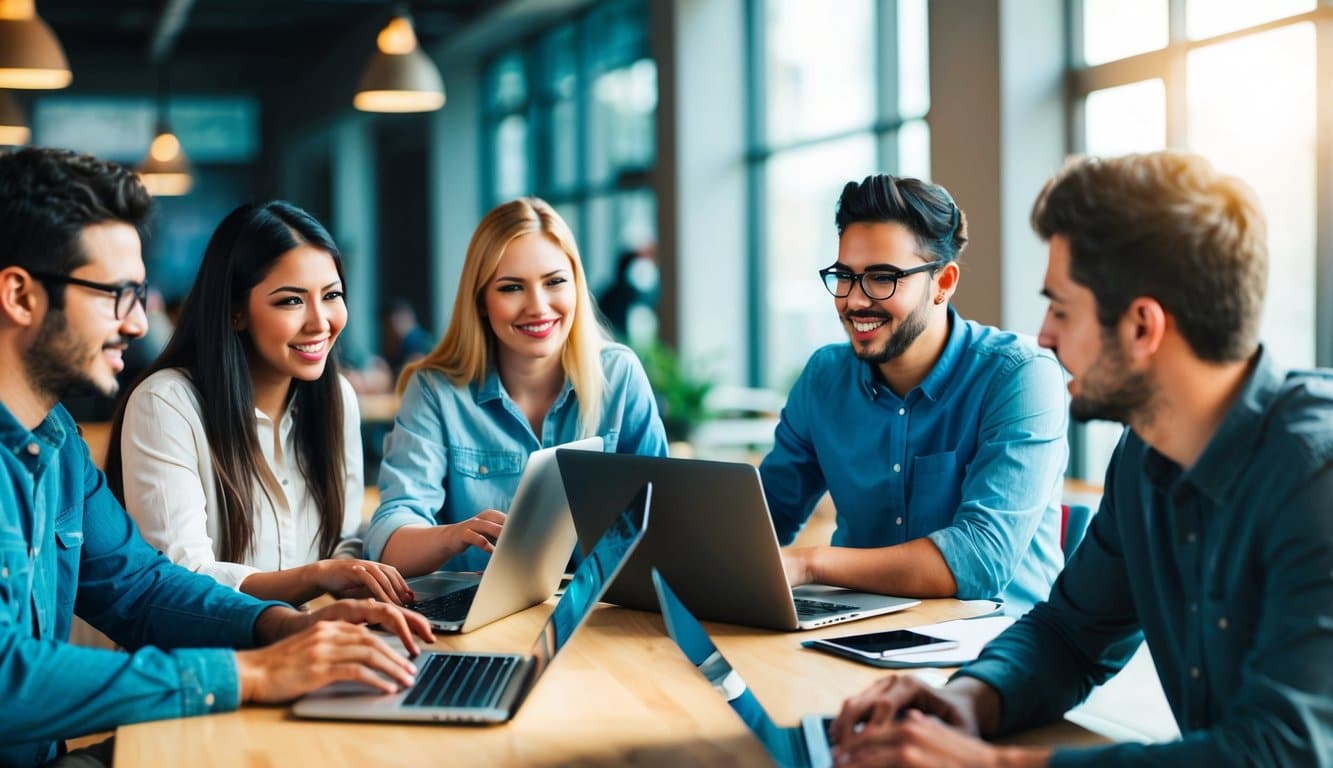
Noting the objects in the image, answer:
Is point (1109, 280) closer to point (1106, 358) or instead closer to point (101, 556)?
point (1106, 358)

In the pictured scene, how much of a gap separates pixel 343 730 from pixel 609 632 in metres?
0.52

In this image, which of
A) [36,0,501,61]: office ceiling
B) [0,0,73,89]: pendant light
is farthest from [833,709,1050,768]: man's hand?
[36,0,501,61]: office ceiling

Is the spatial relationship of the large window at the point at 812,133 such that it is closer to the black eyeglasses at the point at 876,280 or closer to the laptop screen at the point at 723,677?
the black eyeglasses at the point at 876,280

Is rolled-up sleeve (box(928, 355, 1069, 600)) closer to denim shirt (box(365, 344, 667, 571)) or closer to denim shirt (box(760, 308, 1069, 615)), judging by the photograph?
denim shirt (box(760, 308, 1069, 615))

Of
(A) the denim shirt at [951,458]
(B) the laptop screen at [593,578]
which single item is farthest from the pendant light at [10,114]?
(B) the laptop screen at [593,578]

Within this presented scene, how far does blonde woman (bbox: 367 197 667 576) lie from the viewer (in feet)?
8.14

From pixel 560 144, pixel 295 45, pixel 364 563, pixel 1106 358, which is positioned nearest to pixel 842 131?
pixel 560 144

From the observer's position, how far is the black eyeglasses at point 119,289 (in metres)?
1.54

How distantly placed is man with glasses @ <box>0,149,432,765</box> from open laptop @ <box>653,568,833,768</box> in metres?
0.35

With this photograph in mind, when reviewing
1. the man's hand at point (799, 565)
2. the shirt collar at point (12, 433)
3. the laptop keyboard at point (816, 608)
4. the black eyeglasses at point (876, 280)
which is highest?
the black eyeglasses at point (876, 280)

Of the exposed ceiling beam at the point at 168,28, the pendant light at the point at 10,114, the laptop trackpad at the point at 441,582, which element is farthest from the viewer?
the exposed ceiling beam at the point at 168,28

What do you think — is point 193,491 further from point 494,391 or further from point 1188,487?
point 1188,487

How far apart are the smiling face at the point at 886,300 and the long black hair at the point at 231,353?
3.26 ft

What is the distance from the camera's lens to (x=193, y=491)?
2236 millimetres
